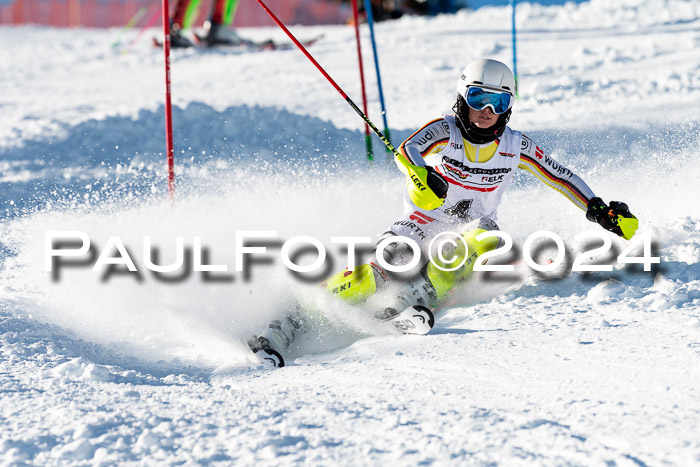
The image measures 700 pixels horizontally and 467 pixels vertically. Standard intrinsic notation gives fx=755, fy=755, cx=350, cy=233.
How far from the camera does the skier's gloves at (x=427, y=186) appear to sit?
3.77 metres

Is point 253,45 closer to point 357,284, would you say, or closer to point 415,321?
point 357,284

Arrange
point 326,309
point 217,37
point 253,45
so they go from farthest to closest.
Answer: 1. point 217,37
2. point 253,45
3. point 326,309

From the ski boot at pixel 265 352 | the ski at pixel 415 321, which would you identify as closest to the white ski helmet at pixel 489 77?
the ski at pixel 415 321

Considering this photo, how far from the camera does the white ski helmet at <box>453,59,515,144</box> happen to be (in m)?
3.96

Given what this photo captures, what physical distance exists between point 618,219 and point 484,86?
1015mm

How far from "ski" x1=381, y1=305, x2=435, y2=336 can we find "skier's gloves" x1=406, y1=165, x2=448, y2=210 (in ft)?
1.83

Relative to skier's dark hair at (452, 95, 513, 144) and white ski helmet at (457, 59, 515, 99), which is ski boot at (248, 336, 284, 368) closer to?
skier's dark hair at (452, 95, 513, 144)

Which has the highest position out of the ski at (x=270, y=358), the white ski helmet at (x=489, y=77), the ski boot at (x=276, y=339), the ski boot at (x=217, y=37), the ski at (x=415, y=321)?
the ski boot at (x=217, y=37)

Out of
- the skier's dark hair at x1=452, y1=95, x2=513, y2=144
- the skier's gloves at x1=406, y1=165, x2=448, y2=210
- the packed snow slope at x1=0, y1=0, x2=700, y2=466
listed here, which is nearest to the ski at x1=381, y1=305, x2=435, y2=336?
the packed snow slope at x1=0, y1=0, x2=700, y2=466

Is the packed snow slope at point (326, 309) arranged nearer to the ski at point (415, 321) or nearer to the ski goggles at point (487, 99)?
the ski at point (415, 321)

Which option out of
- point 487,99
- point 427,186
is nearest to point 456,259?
point 427,186

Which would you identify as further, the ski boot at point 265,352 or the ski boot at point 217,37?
the ski boot at point 217,37

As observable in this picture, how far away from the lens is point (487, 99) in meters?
3.96

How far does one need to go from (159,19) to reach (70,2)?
4302mm
